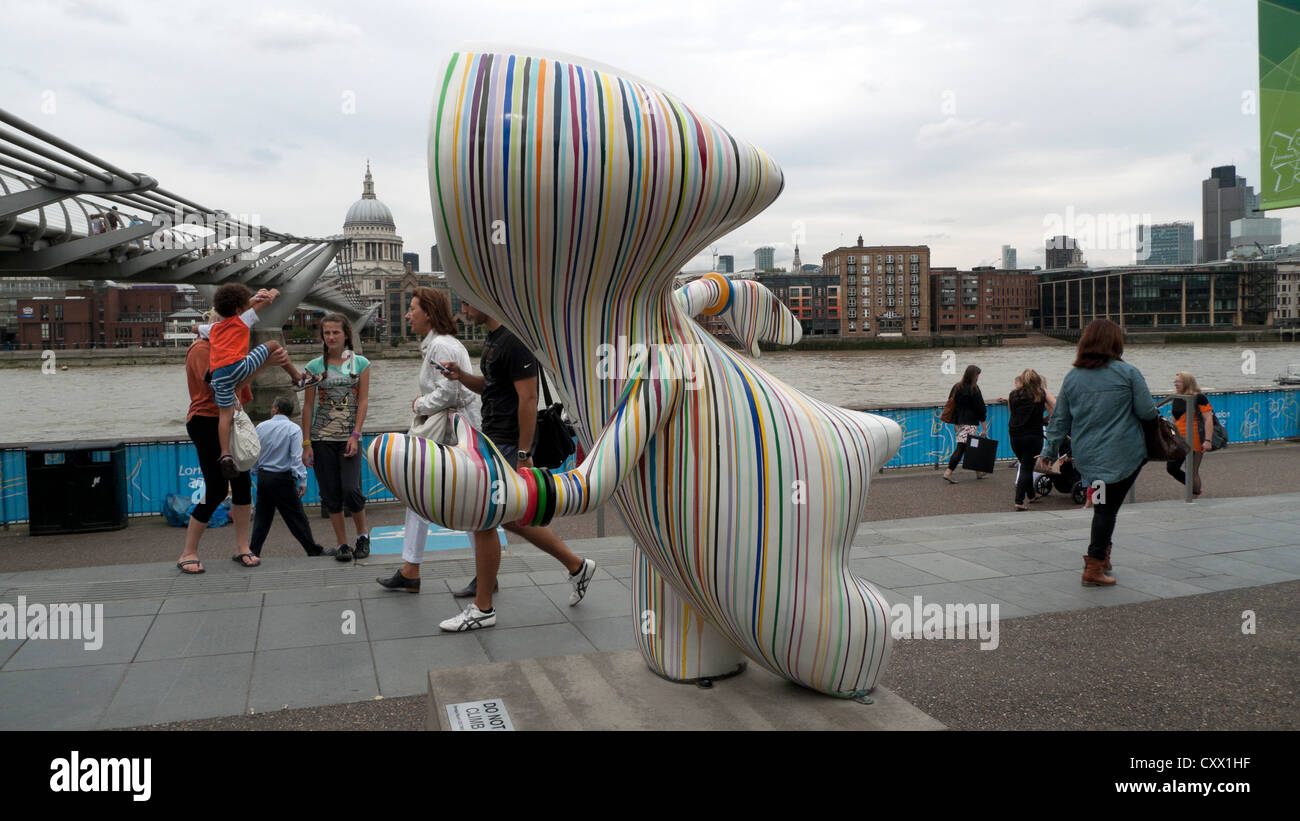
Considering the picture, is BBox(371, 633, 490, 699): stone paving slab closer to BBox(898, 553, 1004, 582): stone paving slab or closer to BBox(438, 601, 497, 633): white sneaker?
BBox(438, 601, 497, 633): white sneaker

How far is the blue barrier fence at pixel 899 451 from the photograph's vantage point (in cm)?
785

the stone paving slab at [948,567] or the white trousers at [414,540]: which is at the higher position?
the white trousers at [414,540]

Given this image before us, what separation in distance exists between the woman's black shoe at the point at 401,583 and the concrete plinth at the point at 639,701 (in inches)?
74.7

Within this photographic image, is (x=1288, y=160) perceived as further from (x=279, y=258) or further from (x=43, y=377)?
(x=43, y=377)

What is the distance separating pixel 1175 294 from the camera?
69.9m

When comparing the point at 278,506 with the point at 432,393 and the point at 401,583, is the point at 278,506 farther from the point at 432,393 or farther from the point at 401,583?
the point at 432,393

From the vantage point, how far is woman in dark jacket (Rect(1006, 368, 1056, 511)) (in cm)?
850

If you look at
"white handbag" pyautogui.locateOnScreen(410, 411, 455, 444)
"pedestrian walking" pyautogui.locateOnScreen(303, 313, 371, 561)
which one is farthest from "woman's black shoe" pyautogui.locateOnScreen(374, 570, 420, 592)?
"white handbag" pyautogui.locateOnScreen(410, 411, 455, 444)

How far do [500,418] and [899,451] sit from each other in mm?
4167

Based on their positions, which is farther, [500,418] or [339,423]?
[339,423]

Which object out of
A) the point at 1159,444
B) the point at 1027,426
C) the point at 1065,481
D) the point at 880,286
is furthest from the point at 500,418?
the point at 880,286

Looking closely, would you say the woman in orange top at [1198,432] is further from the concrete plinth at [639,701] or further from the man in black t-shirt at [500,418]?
the concrete plinth at [639,701]

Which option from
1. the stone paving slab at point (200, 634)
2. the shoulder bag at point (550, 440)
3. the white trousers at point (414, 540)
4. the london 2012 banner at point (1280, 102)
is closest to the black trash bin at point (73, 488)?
the stone paving slab at point (200, 634)
